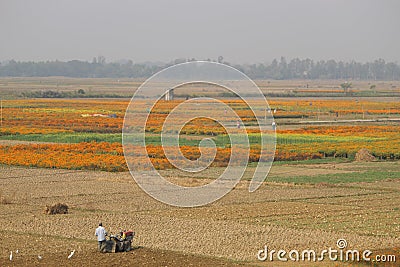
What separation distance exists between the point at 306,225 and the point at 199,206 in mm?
3887

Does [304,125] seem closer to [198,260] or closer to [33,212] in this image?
[33,212]

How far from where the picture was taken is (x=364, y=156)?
1183 inches

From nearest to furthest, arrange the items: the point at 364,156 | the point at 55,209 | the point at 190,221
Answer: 1. the point at 190,221
2. the point at 55,209
3. the point at 364,156

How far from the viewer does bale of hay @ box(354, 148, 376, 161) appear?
30.0 meters

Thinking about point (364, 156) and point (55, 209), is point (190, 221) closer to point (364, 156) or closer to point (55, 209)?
point (55, 209)

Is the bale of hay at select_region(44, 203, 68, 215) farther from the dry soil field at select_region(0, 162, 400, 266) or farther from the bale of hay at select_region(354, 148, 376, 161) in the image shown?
the bale of hay at select_region(354, 148, 376, 161)

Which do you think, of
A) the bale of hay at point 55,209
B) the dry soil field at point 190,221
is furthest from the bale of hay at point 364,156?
the bale of hay at point 55,209

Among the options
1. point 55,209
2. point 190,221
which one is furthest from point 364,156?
point 55,209

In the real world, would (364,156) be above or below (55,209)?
below

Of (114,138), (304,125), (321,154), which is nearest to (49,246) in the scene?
(321,154)

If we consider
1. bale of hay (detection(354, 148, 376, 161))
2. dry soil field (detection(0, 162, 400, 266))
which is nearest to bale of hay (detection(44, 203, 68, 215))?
dry soil field (detection(0, 162, 400, 266))

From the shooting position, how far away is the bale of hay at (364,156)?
29969mm

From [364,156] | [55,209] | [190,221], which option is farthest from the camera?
[364,156]

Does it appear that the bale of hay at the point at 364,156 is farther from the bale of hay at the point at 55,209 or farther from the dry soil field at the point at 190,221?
the bale of hay at the point at 55,209
